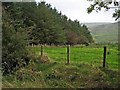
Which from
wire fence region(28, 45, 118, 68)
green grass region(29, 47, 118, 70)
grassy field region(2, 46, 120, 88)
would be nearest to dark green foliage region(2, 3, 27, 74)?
grassy field region(2, 46, 120, 88)

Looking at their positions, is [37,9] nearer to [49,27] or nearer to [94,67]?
[49,27]

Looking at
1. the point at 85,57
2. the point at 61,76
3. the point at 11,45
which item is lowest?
the point at 61,76

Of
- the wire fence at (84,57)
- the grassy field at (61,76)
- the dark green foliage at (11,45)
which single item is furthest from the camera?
the wire fence at (84,57)

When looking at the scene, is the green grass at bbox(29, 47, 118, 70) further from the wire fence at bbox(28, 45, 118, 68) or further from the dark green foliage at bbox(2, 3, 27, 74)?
the dark green foliage at bbox(2, 3, 27, 74)

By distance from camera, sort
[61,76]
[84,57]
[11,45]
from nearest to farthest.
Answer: [61,76] < [11,45] < [84,57]

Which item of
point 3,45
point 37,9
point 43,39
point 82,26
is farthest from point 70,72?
point 82,26

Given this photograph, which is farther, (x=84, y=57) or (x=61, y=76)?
(x=84, y=57)

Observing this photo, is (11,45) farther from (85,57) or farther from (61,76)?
(85,57)

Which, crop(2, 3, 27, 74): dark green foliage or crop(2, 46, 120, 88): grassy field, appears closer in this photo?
crop(2, 46, 120, 88): grassy field

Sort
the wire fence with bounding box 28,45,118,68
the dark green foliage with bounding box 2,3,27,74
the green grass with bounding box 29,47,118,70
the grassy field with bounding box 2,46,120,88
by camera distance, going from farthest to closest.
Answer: the green grass with bounding box 29,47,118,70 → the wire fence with bounding box 28,45,118,68 → the dark green foliage with bounding box 2,3,27,74 → the grassy field with bounding box 2,46,120,88

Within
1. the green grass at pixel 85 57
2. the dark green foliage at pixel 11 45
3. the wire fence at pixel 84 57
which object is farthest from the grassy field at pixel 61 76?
the green grass at pixel 85 57

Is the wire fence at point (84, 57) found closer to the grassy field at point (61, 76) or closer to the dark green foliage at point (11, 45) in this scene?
the grassy field at point (61, 76)

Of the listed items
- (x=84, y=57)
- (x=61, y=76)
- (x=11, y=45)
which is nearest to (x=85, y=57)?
(x=84, y=57)

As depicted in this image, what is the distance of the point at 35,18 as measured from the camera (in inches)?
2640
